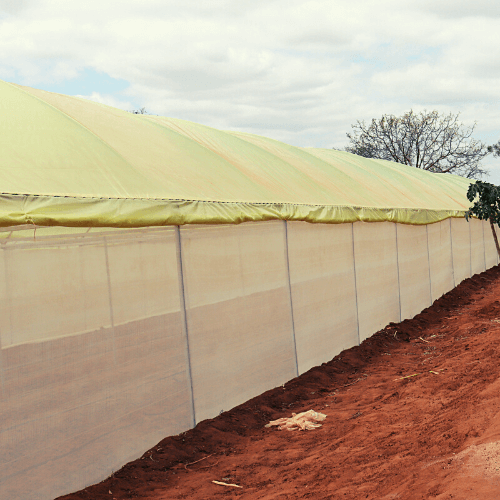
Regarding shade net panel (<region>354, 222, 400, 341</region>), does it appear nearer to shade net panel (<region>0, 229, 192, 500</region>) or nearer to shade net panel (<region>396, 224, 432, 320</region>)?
shade net panel (<region>396, 224, 432, 320</region>)

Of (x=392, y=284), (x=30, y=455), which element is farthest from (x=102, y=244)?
(x=392, y=284)

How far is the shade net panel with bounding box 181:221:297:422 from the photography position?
20.6 feet

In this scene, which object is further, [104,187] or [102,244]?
[104,187]

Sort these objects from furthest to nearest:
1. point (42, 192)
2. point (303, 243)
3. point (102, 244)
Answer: point (303, 243)
point (102, 244)
point (42, 192)

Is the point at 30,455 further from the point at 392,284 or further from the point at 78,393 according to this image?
the point at 392,284

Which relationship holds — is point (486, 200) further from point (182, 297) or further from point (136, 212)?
point (136, 212)

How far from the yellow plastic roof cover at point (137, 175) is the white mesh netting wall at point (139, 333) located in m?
0.23

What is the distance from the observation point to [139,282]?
552 centimetres

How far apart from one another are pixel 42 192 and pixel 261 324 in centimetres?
359

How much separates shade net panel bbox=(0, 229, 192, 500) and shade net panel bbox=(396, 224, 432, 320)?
301 inches

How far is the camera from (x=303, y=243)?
28.1 ft

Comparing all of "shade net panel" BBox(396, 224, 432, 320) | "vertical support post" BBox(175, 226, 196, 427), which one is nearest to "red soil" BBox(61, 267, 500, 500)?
"vertical support post" BBox(175, 226, 196, 427)

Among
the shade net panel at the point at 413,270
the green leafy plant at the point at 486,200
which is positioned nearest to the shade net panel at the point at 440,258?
the shade net panel at the point at 413,270

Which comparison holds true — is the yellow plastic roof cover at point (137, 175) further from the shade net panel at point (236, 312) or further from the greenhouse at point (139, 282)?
the shade net panel at point (236, 312)
